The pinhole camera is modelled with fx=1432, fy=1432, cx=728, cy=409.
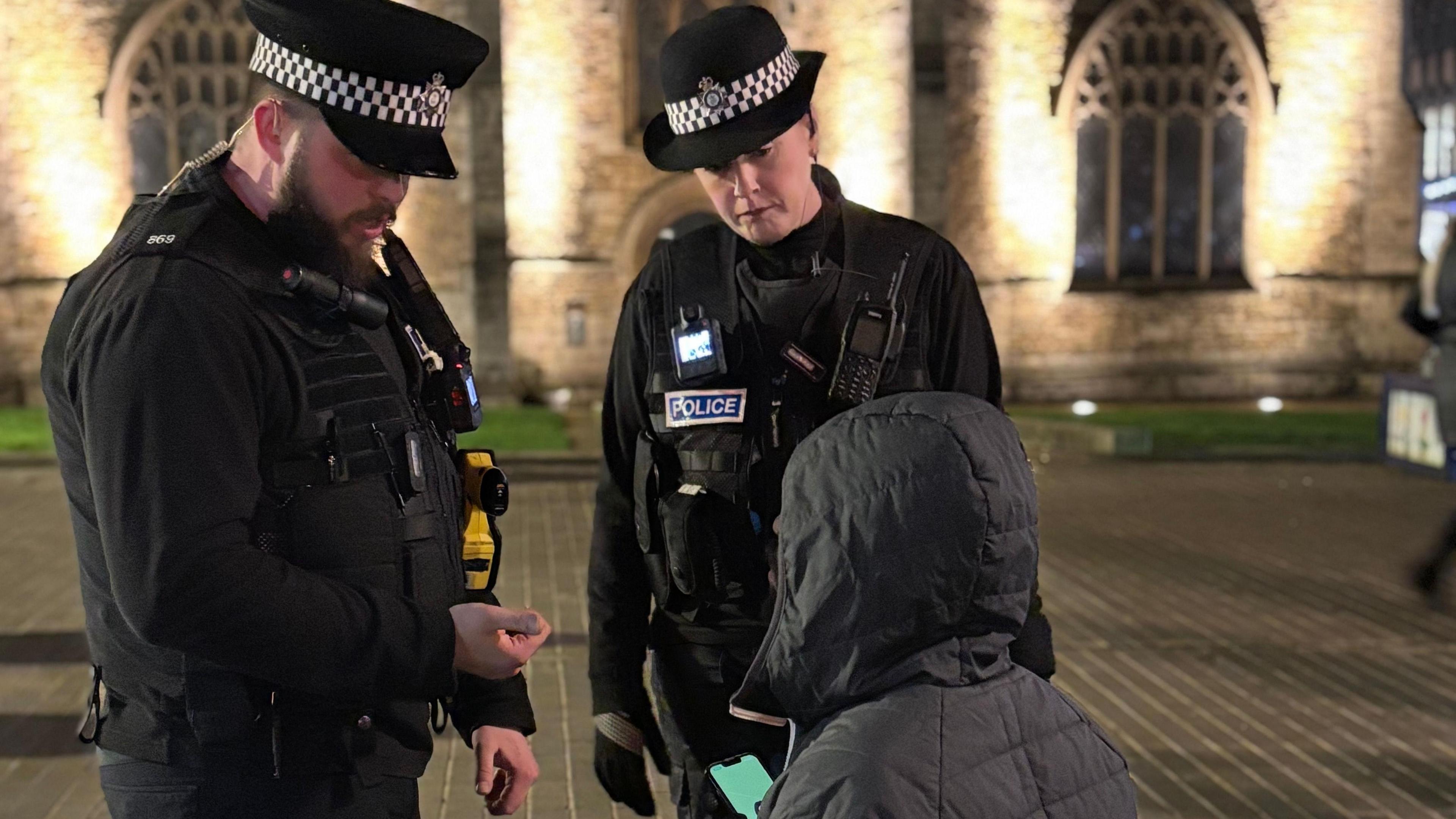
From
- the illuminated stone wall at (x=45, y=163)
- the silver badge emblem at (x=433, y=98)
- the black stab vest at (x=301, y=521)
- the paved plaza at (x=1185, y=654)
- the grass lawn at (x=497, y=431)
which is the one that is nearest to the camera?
the black stab vest at (x=301, y=521)

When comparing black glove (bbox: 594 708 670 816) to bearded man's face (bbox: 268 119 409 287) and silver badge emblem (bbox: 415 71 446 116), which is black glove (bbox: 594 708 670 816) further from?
silver badge emblem (bbox: 415 71 446 116)

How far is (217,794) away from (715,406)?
3.82 feet

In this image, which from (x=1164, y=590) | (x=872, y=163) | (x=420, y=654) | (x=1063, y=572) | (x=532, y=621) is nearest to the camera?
(x=420, y=654)

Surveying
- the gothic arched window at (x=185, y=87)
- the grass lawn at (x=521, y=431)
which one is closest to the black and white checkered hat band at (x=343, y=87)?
the grass lawn at (x=521, y=431)

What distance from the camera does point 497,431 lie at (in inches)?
652

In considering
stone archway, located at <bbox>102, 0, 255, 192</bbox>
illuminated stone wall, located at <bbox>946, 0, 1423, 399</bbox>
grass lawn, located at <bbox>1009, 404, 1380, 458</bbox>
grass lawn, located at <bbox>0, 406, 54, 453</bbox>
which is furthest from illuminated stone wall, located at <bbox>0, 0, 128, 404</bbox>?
grass lawn, located at <bbox>1009, 404, 1380, 458</bbox>

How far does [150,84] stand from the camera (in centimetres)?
2086

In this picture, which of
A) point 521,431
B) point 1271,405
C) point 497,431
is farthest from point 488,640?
point 1271,405

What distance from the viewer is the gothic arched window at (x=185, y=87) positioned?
68.2 ft

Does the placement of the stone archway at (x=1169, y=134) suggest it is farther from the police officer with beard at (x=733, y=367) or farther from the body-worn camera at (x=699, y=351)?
the body-worn camera at (x=699, y=351)

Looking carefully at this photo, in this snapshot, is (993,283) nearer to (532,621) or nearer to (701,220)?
(701,220)

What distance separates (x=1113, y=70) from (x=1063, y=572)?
14599 mm

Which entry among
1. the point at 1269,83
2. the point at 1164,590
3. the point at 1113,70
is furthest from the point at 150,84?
the point at 1164,590

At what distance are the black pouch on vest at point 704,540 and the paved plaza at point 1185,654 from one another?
2162 mm
